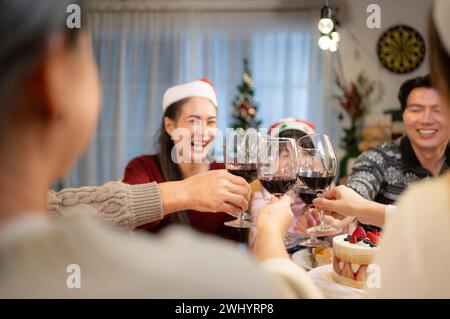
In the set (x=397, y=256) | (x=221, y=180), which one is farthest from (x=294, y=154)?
(x=397, y=256)

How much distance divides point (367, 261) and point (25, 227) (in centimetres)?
69

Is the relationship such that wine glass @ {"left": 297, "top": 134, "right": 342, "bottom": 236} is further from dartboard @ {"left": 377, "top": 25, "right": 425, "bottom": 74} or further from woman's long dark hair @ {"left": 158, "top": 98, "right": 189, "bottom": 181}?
dartboard @ {"left": 377, "top": 25, "right": 425, "bottom": 74}

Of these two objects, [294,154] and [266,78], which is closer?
[294,154]

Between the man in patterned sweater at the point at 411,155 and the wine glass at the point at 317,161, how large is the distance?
0.66 meters

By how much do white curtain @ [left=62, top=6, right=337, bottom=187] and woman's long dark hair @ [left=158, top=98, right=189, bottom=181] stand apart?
7.65ft

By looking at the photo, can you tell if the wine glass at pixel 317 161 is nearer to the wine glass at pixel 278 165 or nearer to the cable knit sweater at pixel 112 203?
the wine glass at pixel 278 165

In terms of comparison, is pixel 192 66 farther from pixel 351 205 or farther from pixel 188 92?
pixel 351 205

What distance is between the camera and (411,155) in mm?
1781

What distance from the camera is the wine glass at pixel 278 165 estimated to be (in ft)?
3.29

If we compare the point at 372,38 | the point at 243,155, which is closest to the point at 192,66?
the point at 372,38

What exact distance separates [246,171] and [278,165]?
14 cm

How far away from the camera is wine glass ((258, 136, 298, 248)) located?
1004 millimetres

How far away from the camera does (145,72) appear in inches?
169
